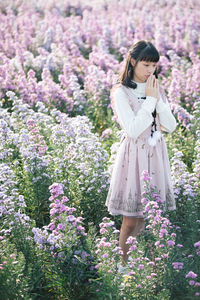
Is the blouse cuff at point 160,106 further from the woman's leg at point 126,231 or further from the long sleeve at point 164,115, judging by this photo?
the woman's leg at point 126,231

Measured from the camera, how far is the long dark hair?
3.39 meters

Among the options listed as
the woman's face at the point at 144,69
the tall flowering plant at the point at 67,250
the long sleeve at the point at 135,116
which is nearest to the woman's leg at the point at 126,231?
the tall flowering plant at the point at 67,250

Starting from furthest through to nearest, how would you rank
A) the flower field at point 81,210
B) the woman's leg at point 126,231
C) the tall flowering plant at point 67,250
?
the woman's leg at point 126,231
the tall flowering plant at point 67,250
the flower field at point 81,210

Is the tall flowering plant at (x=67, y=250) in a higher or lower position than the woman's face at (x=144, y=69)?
lower

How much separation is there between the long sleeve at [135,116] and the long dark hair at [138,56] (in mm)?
197

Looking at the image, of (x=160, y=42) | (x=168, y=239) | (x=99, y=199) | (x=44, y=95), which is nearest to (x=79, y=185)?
(x=99, y=199)

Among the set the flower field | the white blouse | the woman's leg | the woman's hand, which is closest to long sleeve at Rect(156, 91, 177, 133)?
the white blouse

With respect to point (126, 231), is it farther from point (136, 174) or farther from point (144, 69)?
point (144, 69)

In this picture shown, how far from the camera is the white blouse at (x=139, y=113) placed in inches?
130

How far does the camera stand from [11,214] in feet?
11.5

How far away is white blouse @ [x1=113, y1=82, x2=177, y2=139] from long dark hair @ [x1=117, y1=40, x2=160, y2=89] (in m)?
0.09

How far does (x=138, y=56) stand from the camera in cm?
344

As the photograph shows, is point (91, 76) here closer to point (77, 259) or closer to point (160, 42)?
point (160, 42)

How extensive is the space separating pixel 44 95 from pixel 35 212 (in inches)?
125
